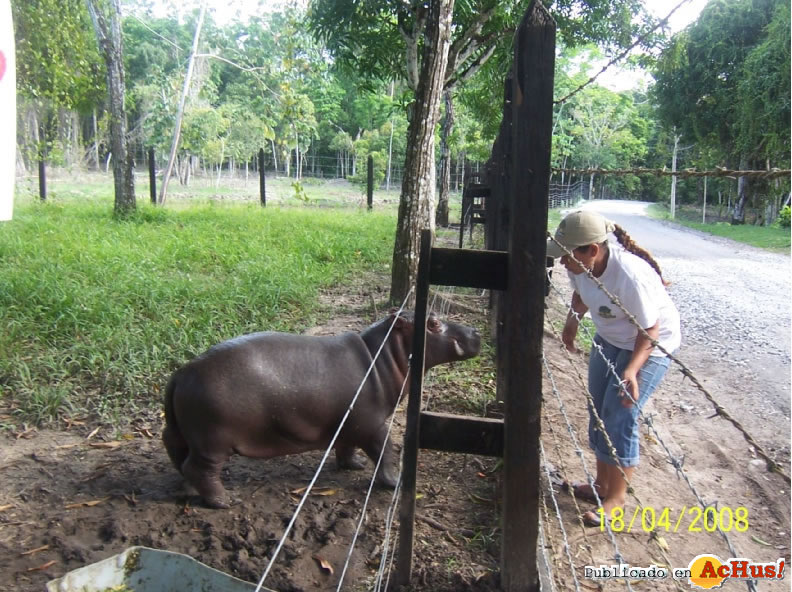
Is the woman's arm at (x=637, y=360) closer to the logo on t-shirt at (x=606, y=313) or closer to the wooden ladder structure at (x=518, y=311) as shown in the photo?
the logo on t-shirt at (x=606, y=313)

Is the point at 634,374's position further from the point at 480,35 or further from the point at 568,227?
the point at 480,35

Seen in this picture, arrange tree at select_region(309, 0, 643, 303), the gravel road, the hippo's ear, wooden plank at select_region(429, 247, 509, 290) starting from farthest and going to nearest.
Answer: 1. tree at select_region(309, 0, 643, 303)
2. the gravel road
3. the hippo's ear
4. wooden plank at select_region(429, 247, 509, 290)

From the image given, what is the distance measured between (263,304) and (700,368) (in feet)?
12.8

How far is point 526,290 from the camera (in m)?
1.84

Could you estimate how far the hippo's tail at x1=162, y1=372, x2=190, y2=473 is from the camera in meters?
2.86

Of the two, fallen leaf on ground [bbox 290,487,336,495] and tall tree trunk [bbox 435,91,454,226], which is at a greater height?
tall tree trunk [bbox 435,91,454,226]

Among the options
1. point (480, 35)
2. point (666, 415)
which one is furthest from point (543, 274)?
point (480, 35)

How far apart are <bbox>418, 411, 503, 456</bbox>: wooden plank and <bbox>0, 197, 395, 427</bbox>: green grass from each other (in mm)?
2510

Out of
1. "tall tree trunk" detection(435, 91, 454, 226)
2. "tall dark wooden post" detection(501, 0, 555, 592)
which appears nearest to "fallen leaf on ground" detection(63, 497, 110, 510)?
"tall dark wooden post" detection(501, 0, 555, 592)

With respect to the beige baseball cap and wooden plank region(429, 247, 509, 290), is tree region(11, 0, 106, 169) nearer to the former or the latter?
the beige baseball cap

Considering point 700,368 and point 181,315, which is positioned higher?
point 181,315

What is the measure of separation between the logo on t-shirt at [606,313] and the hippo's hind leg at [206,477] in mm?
1871

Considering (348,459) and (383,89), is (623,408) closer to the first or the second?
(348,459)

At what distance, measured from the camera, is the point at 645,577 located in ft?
8.34
